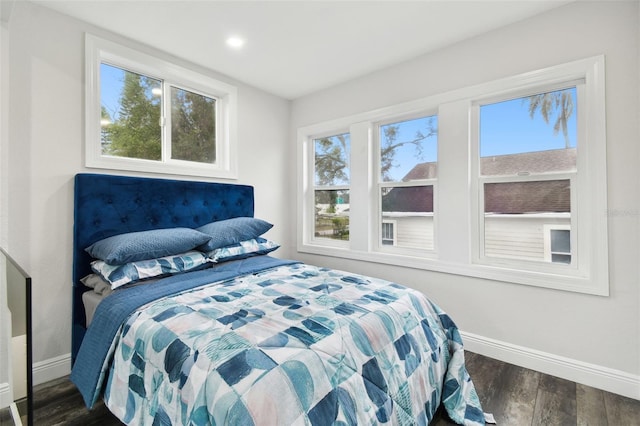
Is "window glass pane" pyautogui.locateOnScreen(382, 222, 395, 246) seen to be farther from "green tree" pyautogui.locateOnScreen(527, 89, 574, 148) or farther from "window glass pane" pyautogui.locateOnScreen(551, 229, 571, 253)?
"green tree" pyautogui.locateOnScreen(527, 89, 574, 148)

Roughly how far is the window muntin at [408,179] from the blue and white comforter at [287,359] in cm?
113

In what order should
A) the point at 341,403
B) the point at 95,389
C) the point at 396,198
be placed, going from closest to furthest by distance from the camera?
the point at 341,403 → the point at 95,389 → the point at 396,198

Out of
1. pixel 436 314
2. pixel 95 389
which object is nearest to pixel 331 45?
pixel 436 314

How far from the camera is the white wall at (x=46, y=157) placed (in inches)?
75.7

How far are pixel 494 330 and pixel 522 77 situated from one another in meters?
1.95

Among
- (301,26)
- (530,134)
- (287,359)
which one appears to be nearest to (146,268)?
(287,359)

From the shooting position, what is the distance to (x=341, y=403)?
1059mm

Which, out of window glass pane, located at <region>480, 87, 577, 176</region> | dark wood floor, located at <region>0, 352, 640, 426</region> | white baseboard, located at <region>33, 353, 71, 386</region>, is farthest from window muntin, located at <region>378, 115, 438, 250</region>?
white baseboard, located at <region>33, 353, 71, 386</region>

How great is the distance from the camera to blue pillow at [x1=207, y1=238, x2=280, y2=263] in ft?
7.85

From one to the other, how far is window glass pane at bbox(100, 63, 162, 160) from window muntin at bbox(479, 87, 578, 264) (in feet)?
9.44

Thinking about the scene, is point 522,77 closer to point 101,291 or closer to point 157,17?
point 157,17

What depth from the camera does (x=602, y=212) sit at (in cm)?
191

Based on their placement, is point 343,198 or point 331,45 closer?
point 331,45

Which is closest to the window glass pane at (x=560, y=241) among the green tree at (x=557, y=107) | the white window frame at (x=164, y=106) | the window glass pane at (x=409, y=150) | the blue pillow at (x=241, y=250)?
the green tree at (x=557, y=107)
